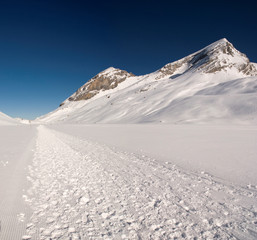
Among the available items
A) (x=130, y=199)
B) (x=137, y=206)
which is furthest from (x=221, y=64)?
(x=137, y=206)

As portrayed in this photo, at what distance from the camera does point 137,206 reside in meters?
4.92

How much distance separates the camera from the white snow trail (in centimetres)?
385

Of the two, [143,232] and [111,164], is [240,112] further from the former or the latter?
[143,232]

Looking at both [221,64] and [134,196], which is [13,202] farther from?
[221,64]

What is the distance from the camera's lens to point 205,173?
7738 millimetres

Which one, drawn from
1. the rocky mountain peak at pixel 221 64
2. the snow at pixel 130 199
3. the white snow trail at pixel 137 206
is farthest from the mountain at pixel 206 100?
the white snow trail at pixel 137 206

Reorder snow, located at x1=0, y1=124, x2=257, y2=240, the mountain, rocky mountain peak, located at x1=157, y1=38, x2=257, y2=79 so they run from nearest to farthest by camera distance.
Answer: snow, located at x1=0, y1=124, x2=257, y2=240
the mountain
rocky mountain peak, located at x1=157, y1=38, x2=257, y2=79

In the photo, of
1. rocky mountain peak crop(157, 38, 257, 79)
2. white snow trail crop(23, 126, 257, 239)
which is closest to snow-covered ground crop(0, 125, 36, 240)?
white snow trail crop(23, 126, 257, 239)

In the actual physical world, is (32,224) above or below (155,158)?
above

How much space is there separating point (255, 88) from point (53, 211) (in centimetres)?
7980

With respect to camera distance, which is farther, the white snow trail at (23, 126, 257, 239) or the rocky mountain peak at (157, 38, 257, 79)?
the rocky mountain peak at (157, 38, 257, 79)

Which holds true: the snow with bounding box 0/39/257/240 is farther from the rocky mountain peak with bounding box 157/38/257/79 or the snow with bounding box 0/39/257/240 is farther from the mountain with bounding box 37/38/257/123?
the rocky mountain peak with bounding box 157/38/257/79

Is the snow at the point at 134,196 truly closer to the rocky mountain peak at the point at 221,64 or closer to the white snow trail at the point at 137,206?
the white snow trail at the point at 137,206

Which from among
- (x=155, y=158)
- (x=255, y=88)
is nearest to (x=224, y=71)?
(x=255, y=88)
